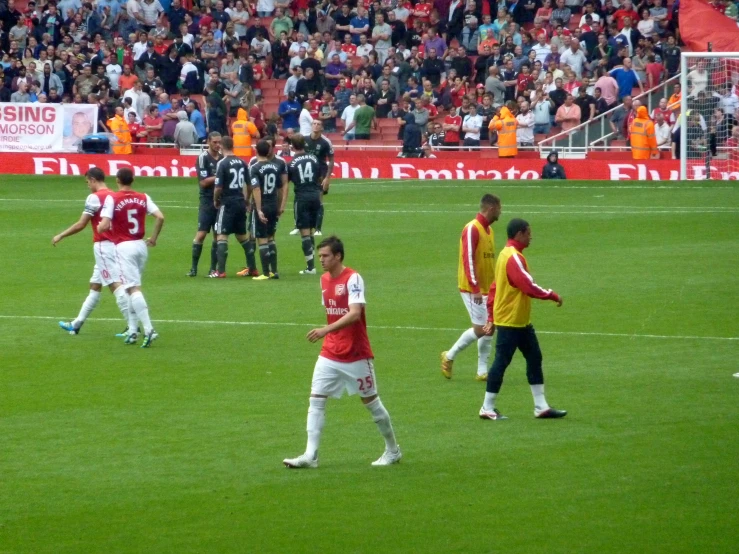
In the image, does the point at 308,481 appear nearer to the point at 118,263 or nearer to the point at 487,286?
the point at 487,286

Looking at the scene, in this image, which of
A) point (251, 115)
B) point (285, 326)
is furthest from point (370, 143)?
point (285, 326)

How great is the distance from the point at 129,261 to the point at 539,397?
5440 mm

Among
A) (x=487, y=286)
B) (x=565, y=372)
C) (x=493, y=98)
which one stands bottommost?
(x=565, y=372)

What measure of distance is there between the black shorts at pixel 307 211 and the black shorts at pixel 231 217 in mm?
999

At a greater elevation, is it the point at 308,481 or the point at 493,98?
the point at 493,98

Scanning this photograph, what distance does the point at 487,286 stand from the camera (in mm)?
12820

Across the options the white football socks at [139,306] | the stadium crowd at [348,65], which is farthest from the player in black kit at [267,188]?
the stadium crowd at [348,65]

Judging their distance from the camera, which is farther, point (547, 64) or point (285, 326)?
point (547, 64)

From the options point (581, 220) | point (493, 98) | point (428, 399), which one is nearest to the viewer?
point (428, 399)

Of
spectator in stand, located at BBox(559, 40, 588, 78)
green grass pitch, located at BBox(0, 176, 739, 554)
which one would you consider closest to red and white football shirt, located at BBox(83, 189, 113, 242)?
green grass pitch, located at BBox(0, 176, 739, 554)

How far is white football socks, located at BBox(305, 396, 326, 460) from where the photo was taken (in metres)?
9.54

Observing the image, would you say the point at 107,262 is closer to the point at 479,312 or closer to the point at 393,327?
the point at 393,327

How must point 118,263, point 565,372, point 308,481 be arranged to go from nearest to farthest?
point 308,481, point 565,372, point 118,263

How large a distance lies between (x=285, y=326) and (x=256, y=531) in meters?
8.17
